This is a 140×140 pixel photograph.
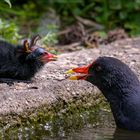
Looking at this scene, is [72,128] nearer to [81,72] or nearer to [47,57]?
[81,72]

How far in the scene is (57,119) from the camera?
7273mm

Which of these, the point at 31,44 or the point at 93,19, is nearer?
the point at 31,44

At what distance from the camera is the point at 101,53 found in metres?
9.43

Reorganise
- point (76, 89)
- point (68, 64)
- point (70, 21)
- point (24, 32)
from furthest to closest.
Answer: point (70, 21) → point (24, 32) → point (68, 64) → point (76, 89)

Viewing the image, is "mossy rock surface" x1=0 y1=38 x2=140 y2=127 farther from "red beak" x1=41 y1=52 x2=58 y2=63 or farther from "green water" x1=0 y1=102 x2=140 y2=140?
"red beak" x1=41 y1=52 x2=58 y2=63

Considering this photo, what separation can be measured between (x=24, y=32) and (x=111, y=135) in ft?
18.2

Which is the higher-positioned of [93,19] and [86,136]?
[93,19]

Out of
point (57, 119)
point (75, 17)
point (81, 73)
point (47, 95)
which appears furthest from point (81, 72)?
point (75, 17)

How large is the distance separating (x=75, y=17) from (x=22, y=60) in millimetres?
4988

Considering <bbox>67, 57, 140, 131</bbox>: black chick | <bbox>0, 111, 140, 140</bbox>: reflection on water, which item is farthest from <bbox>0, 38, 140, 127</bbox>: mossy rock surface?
<bbox>67, 57, 140, 131</bbox>: black chick

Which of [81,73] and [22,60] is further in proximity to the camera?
[22,60]

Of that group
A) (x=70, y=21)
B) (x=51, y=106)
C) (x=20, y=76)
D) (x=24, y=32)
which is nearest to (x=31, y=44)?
(x=20, y=76)

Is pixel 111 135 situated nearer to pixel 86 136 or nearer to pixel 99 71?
pixel 86 136

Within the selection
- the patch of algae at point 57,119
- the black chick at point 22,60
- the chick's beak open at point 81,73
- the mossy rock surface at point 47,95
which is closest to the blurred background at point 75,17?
the mossy rock surface at point 47,95
